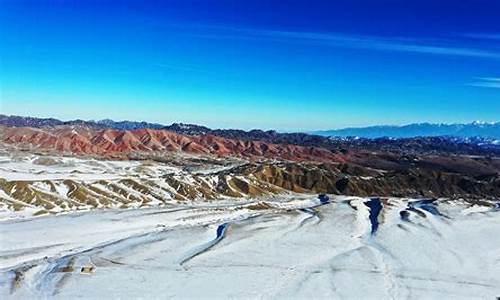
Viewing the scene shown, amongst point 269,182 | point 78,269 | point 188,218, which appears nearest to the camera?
point 78,269

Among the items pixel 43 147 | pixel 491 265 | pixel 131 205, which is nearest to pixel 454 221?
pixel 491 265

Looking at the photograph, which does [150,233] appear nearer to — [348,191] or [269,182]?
[269,182]

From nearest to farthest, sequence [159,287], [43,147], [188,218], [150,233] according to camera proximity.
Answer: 1. [159,287]
2. [150,233]
3. [188,218]
4. [43,147]

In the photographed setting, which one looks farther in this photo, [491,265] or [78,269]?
[491,265]

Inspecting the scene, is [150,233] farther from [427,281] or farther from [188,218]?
[427,281]

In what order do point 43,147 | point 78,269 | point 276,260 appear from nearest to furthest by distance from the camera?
point 78,269, point 276,260, point 43,147

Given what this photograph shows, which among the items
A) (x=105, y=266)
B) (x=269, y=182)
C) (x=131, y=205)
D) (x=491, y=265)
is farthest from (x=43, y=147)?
(x=491, y=265)
